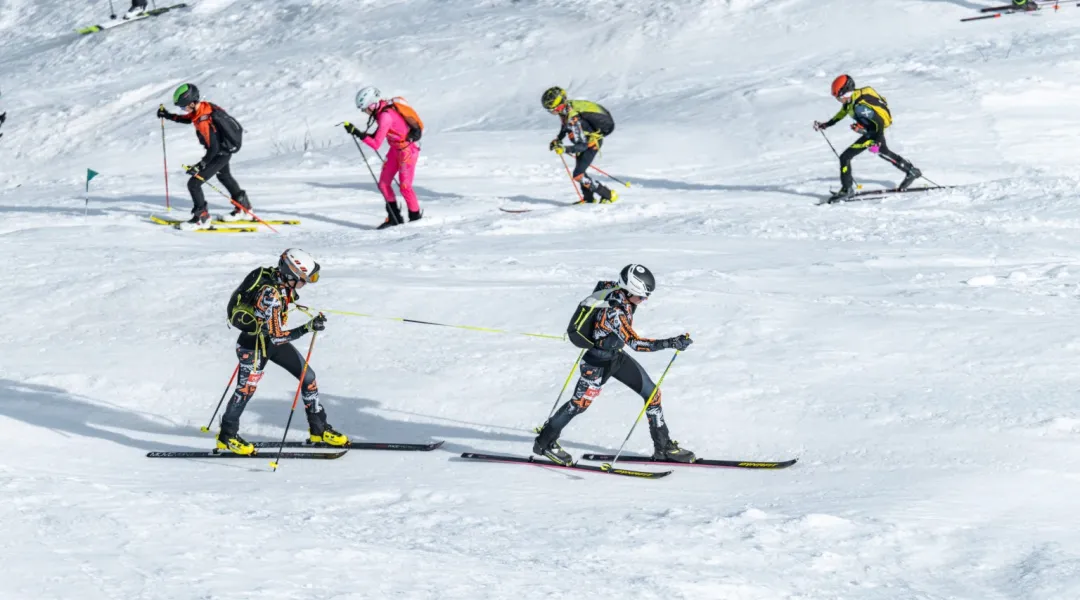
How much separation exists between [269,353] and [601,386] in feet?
9.09

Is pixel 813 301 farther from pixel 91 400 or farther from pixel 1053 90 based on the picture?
pixel 1053 90

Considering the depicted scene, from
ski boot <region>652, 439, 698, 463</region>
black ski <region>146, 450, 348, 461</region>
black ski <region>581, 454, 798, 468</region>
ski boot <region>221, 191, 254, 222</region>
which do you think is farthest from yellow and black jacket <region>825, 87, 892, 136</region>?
black ski <region>146, 450, 348, 461</region>

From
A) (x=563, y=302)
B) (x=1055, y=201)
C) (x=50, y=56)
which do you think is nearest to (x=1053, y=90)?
(x=1055, y=201)

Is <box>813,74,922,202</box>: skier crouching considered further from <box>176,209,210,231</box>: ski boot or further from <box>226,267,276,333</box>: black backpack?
<box>226,267,276,333</box>: black backpack

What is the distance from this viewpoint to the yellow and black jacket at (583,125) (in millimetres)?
17469

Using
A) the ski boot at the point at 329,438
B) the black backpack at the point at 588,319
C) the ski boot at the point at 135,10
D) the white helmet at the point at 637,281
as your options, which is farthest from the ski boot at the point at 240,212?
the ski boot at the point at 135,10

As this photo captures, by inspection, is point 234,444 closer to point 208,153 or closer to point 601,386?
point 601,386

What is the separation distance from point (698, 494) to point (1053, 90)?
1464 cm

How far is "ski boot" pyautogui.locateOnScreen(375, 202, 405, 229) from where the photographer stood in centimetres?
1745

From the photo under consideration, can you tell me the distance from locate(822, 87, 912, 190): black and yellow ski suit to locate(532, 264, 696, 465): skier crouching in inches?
331

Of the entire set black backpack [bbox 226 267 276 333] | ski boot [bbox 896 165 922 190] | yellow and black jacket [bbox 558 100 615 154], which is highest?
black backpack [bbox 226 267 276 333]

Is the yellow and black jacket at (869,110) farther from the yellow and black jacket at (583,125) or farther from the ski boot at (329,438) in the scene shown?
the ski boot at (329,438)

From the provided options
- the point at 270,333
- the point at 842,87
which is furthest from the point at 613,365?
the point at 842,87

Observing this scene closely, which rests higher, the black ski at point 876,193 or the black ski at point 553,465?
the black ski at point 553,465
